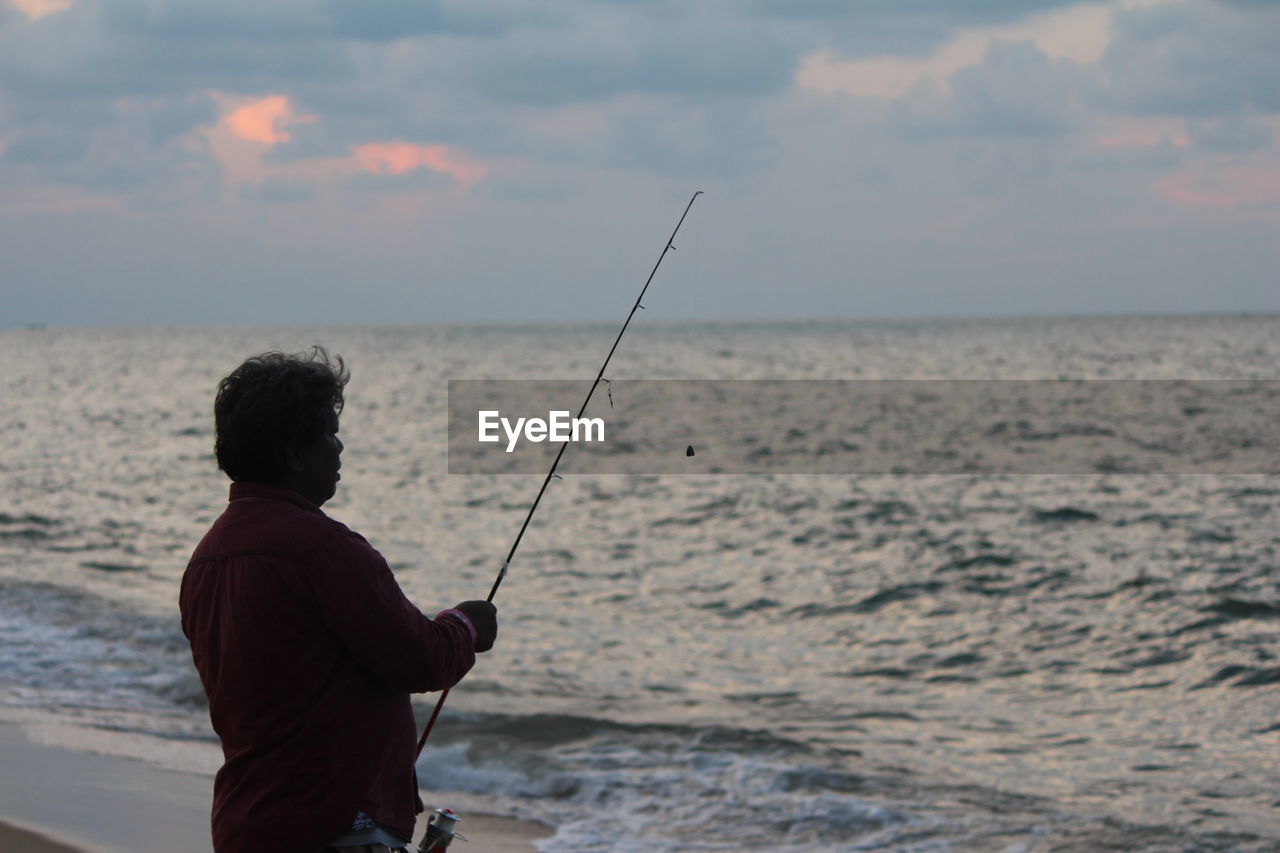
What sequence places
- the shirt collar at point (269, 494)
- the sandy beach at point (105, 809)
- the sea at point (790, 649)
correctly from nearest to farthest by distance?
1. the shirt collar at point (269, 494)
2. the sandy beach at point (105, 809)
3. the sea at point (790, 649)

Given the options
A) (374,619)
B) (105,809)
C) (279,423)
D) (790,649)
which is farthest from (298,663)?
(790,649)

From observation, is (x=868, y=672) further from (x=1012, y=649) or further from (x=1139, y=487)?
(x=1139, y=487)

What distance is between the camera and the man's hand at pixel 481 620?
226 cm

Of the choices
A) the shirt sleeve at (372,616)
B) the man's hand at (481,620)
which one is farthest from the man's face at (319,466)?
the man's hand at (481,620)

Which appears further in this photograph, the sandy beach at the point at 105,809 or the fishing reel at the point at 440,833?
the sandy beach at the point at 105,809

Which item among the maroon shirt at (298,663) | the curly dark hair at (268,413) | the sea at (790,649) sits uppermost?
the curly dark hair at (268,413)

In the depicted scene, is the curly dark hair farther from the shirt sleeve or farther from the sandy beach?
the sandy beach

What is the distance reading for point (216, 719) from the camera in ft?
6.92

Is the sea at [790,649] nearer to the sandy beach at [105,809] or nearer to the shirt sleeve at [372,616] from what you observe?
the sandy beach at [105,809]

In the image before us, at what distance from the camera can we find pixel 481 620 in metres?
2.28

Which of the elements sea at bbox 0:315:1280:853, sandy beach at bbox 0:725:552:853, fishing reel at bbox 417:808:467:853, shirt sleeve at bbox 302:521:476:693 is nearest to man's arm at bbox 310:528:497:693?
shirt sleeve at bbox 302:521:476:693

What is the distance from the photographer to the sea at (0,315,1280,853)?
5.93m

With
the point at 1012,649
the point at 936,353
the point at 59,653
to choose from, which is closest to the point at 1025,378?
the point at 936,353

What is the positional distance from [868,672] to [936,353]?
2691 inches
